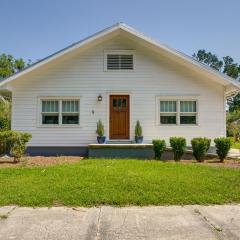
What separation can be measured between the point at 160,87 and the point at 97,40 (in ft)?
11.6

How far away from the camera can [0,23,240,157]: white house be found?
1500 cm

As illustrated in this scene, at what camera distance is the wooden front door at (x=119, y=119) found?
15109 mm

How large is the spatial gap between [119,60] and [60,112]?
3603 millimetres

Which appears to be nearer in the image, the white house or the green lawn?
the green lawn

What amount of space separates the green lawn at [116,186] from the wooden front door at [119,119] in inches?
202

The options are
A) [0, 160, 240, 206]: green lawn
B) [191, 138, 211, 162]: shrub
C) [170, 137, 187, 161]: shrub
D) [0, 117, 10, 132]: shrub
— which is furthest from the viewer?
[0, 117, 10, 132]: shrub

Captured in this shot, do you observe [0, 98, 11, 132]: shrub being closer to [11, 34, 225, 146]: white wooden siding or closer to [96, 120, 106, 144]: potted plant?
[11, 34, 225, 146]: white wooden siding

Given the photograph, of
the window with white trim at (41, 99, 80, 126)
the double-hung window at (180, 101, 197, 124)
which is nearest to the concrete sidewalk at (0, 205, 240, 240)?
the double-hung window at (180, 101, 197, 124)

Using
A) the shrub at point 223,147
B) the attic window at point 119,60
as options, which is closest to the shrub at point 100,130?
the attic window at point 119,60

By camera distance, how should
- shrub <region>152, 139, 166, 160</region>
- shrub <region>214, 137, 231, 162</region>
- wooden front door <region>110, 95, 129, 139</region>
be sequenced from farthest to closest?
wooden front door <region>110, 95, 129, 139</region> < shrub <region>152, 139, 166, 160</region> < shrub <region>214, 137, 231, 162</region>

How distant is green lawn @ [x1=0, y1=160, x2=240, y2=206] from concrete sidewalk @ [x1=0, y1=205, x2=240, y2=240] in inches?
15.7

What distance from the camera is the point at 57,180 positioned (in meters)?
8.17

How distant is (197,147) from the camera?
42.9 feet

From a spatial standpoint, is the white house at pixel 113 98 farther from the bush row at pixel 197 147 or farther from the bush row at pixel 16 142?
the bush row at pixel 16 142
